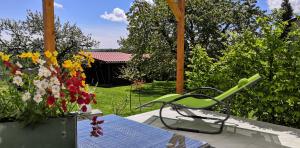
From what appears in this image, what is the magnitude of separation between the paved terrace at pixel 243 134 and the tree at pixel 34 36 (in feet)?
14.8

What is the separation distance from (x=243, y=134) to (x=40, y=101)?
2.92 meters

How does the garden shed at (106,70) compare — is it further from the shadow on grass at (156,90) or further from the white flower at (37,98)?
the white flower at (37,98)

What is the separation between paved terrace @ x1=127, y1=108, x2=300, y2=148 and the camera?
10.8 ft

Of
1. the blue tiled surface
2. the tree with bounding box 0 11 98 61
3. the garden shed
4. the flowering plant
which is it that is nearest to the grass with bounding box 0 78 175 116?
the flowering plant

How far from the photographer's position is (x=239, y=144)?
128 inches

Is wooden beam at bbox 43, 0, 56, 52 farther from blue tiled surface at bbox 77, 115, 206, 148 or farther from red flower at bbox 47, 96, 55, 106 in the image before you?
red flower at bbox 47, 96, 55, 106

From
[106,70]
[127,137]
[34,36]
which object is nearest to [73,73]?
[127,137]

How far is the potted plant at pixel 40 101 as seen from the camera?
1.43 meters

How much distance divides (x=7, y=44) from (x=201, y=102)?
624 centimetres

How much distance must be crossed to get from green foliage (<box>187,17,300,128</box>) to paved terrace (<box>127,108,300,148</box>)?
1.08 ft

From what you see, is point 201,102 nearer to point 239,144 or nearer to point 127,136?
point 239,144

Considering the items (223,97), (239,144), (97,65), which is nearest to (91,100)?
(239,144)

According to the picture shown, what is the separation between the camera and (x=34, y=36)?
8.13 meters

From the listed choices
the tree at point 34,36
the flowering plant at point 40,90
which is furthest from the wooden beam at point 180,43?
the flowering plant at point 40,90
